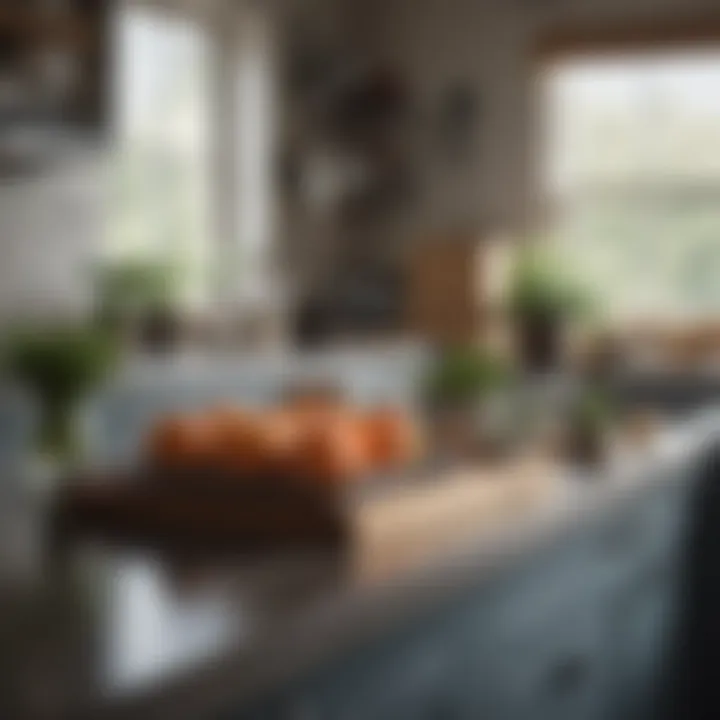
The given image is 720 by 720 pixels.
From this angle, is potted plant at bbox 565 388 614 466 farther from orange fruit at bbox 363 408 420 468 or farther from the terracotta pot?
the terracotta pot

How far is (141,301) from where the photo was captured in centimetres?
388

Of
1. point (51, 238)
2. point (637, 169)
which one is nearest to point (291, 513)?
point (51, 238)

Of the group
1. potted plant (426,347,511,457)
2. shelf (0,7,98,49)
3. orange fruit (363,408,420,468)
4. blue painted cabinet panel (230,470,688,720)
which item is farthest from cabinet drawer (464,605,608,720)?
shelf (0,7,98,49)

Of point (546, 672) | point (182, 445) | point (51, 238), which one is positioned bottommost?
point (546, 672)

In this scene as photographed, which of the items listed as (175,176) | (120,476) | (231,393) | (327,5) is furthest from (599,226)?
(120,476)

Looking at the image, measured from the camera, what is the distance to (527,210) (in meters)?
5.42

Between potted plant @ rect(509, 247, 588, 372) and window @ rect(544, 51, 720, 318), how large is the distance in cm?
85

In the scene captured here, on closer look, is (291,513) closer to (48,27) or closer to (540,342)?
(48,27)

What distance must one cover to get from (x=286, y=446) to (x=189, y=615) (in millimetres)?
548

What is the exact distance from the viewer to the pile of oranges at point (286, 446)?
6.59ft

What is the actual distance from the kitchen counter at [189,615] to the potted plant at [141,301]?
1.76 meters

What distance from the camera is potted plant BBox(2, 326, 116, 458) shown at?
2240 millimetres

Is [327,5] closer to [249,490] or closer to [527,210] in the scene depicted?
[527,210]

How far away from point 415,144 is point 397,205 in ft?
0.67
